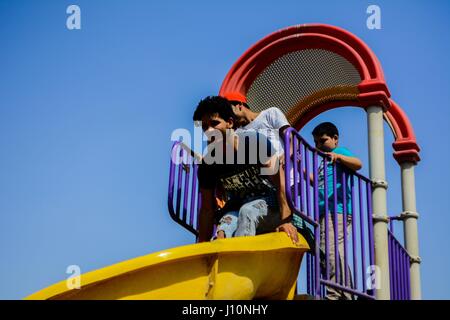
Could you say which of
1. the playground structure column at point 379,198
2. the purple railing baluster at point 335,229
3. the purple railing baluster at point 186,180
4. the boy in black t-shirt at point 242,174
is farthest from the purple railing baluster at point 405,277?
the purple railing baluster at point 186,180

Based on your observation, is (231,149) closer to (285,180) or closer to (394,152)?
(285,180)

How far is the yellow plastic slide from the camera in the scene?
4.57 metres

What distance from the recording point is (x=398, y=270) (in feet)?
22.7

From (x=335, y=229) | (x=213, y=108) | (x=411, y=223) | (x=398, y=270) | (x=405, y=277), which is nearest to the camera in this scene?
(x=213, y=108)

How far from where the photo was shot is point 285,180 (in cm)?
553

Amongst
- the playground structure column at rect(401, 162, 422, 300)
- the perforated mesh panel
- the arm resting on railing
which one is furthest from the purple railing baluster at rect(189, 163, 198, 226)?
the playground structure column at rect(401, 162, 422, 300)

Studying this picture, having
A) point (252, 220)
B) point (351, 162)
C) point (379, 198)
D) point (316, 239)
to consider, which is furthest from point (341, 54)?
point (252, 220)

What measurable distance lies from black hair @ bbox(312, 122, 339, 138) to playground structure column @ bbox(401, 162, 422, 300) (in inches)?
55.0

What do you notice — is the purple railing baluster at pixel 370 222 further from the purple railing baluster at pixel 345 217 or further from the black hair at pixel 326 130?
the black hair at pixel 326 130

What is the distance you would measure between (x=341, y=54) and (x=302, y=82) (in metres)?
0.88

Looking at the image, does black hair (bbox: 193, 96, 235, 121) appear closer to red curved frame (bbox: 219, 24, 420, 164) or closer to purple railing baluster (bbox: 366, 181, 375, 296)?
purple railing baluster (bbox: 366, 181, 375, 296)

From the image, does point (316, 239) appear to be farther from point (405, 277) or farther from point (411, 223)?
point (411, 223)

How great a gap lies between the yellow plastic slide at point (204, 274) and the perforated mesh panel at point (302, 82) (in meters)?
2.64
